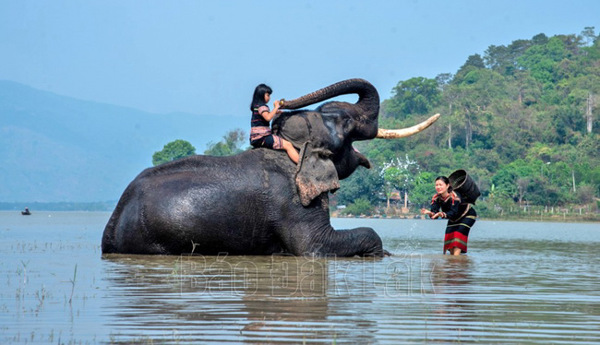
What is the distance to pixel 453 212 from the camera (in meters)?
13.3

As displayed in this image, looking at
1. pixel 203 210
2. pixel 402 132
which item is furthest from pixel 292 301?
pixel 402 132

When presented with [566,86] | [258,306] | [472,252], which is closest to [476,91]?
[566,86]

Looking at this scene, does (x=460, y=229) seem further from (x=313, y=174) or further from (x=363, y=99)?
(x=313, y=174)

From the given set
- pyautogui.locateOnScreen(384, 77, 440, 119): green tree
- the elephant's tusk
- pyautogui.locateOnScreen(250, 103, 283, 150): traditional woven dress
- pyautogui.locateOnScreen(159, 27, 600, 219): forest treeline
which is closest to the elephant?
pyautogui.locateOnScreen(250, 103, 283, 150): traditional woven dress

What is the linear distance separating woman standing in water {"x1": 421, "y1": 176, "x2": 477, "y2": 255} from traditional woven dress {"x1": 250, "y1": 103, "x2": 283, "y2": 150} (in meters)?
2.17

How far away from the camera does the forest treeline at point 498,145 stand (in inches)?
3123

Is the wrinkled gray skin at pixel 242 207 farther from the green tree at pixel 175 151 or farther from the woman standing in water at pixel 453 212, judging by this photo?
the green tree at pixel 175 151

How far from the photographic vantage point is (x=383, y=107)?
13625cm

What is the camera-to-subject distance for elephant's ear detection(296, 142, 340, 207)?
40.4ft

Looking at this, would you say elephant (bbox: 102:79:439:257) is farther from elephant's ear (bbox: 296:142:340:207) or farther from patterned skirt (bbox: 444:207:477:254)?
patterned skirt (bbox: 444:207:477:254)

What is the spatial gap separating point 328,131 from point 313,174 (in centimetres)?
87

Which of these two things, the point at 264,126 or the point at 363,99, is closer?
the point at 264,126

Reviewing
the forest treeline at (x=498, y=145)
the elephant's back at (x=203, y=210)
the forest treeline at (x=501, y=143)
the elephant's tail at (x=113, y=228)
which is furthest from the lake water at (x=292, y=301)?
the forest treeline at (x=501, y=143)

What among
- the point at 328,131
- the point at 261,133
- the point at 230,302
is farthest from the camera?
the point at 328,131
